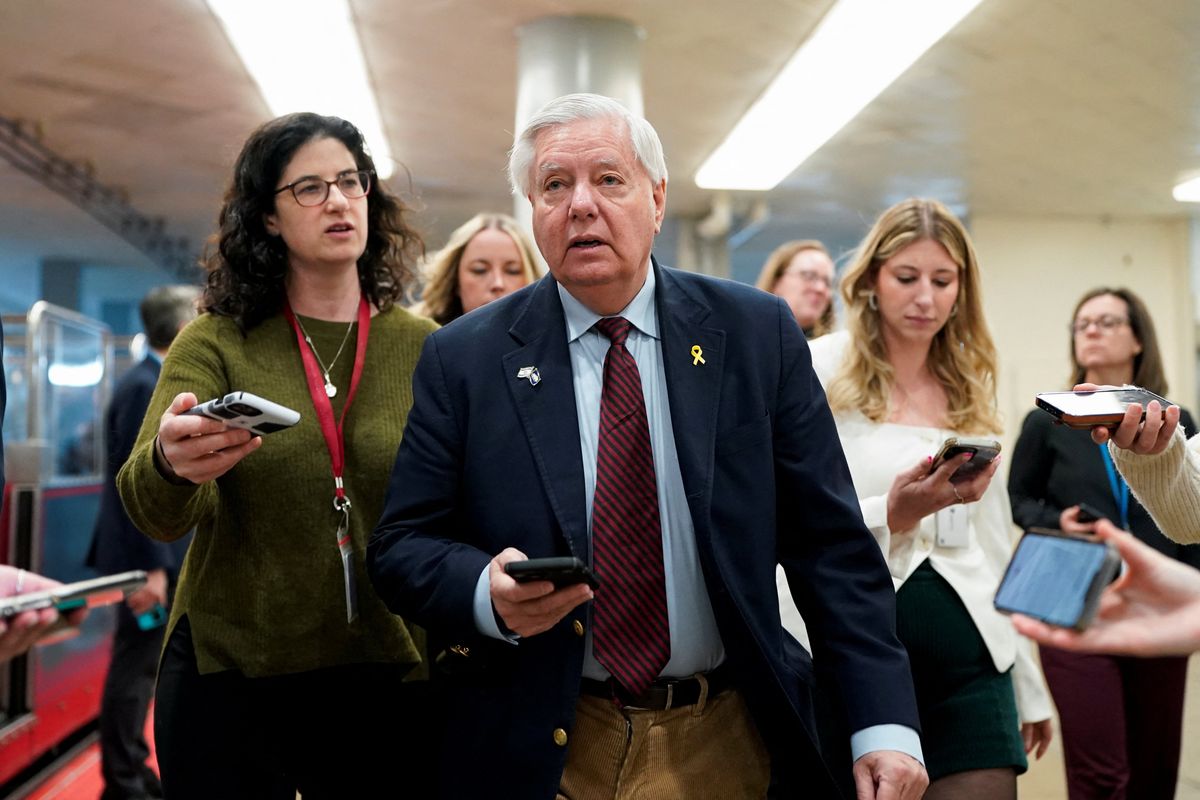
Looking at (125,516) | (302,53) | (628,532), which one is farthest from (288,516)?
(302,53)

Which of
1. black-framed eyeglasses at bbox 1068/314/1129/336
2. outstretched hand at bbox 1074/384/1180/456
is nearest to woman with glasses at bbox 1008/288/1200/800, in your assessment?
black-framed eyeglasses at bbox 1068/314/1129/336

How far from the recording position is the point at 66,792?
5102mm

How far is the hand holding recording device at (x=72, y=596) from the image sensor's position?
52.1 inches

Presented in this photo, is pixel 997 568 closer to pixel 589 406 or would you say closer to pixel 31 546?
pixel 589 406

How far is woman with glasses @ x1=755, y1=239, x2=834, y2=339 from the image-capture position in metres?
4.97

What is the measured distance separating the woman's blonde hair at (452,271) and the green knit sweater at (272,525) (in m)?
1.71

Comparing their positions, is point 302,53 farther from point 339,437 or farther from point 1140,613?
point 1140,613

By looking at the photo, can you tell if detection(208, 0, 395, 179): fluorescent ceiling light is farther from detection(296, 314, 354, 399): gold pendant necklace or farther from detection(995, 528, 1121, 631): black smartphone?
detection(995, 528, 1121, 631): black smartphone

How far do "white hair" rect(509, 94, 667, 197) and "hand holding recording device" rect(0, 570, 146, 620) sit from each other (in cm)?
102

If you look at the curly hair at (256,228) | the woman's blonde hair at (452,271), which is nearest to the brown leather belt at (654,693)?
the curly hair at (256,228)

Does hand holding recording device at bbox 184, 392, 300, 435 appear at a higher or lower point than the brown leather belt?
higher

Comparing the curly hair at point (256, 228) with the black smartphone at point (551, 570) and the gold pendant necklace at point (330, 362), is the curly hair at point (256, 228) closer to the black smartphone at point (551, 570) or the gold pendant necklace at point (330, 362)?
the gold pendant necklace at point (330, 362)

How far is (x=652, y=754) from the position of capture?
1.79 meters

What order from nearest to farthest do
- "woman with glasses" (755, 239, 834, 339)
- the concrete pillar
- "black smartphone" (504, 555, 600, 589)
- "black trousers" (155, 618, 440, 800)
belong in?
"black smartphone" (504, 555, 600, 589) < "black trousers" (155, 618, 440, 800) < "woman with glasses" (755, 239, 834, 339) < the concrete pillar
